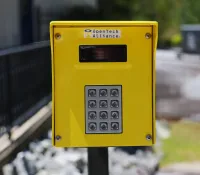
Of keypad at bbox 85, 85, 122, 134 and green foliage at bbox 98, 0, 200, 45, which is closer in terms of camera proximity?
keypad at bbox 85, 85, 122, 134

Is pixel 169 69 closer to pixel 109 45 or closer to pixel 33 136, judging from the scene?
pixel 33 136

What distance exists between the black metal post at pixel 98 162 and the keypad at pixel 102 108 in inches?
5.2

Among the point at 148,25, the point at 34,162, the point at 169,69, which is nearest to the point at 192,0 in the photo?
the point at 169,69

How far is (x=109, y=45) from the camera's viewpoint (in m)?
4.00

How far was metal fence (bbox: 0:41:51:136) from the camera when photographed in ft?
22.9

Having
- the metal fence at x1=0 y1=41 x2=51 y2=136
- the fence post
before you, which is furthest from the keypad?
the fence post

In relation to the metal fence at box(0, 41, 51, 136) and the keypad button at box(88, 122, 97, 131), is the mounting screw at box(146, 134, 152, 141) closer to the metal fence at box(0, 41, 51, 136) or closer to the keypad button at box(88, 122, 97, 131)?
the keypad button at box(88, 122, 97, 131)

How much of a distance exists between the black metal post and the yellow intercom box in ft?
0.29

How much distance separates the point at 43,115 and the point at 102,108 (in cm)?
463

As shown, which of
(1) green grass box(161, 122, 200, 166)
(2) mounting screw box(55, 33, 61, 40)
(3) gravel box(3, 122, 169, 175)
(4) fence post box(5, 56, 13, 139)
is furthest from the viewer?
(1) green grass box(161, 122, 200, 166)

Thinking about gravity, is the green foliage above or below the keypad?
below

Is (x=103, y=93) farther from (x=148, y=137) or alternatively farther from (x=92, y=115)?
(x=148, y=137)

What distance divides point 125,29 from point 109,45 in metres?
0.13

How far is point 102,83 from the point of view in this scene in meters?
4.00
